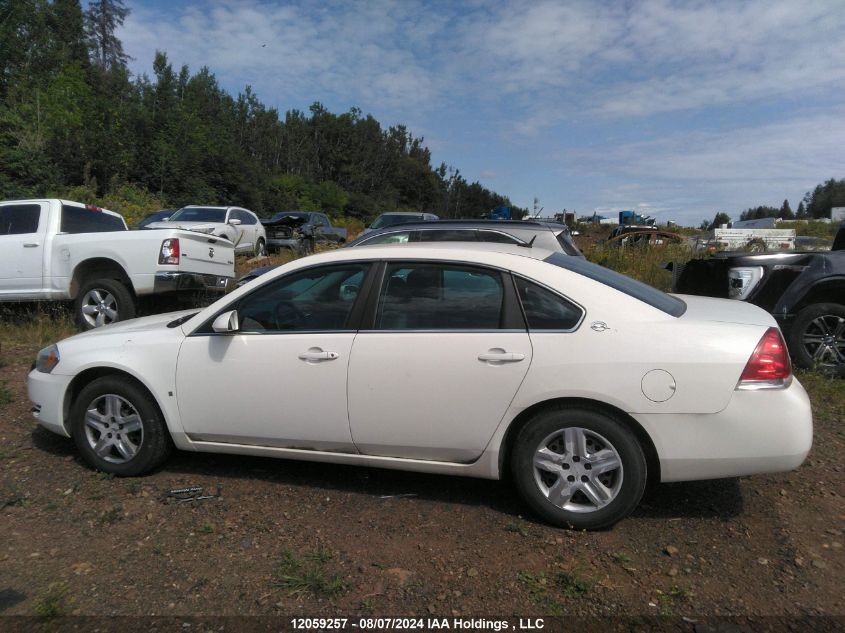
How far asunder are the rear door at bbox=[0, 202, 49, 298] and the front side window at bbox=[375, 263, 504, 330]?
262 inches

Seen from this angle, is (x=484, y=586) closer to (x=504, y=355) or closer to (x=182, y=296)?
Answer: (x=504, y=355)

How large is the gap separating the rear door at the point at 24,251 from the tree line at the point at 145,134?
1571 centimetres

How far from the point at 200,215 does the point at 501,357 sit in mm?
14284

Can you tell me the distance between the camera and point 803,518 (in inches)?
144

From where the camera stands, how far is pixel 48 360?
4383 millimetres

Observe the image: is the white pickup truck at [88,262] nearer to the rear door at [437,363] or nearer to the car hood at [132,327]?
the car hood at [132,327]

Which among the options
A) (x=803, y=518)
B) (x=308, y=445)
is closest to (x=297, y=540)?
(x=308, y=445)

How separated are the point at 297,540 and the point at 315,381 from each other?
0.88 m

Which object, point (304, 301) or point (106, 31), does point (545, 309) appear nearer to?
point (304, 301)

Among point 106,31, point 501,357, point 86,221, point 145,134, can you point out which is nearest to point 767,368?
point 501,357

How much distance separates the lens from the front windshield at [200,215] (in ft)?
51.9

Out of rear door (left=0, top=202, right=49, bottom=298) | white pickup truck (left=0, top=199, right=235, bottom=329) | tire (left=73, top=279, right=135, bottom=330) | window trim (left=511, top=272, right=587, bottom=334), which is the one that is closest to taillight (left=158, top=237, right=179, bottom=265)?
white pickup truck (left=0, top=199, right=235, bottom=329)

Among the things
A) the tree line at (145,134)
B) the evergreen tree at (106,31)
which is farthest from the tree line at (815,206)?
the evergreen tree at (106,31)

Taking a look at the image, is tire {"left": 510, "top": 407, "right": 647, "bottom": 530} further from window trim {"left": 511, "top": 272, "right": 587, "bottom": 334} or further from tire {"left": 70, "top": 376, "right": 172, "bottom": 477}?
tire {"left": 70, "top": 376, "right": 172, "bottom": 477}
